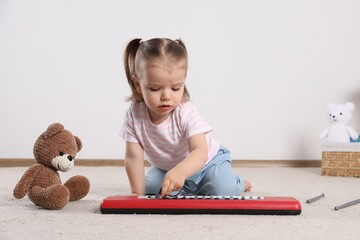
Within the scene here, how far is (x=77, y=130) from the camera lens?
1989 millimetres

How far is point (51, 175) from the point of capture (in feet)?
3.29

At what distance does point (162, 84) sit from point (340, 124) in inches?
41.9

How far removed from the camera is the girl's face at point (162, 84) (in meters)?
1.01

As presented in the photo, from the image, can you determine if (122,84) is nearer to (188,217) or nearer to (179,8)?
(179,8)

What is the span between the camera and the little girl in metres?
1.01

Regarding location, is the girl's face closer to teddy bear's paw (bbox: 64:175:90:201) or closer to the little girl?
the little girl

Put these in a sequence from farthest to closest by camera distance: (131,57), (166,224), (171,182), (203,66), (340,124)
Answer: (203,66) < (340,124) < (131,57) < (171,182) < (166,224)

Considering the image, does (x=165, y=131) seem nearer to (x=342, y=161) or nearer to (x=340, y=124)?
(x=342, y=161)

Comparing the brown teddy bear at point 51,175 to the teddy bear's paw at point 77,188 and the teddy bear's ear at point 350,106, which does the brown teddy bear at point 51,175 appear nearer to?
the teddy bear's paw at point 77,188

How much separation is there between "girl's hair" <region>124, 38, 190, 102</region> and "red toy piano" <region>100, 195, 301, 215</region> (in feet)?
0.92

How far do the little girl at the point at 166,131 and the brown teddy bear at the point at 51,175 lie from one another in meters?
0.15

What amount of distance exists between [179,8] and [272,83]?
18.0 inches

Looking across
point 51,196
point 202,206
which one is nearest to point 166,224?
point 202,206

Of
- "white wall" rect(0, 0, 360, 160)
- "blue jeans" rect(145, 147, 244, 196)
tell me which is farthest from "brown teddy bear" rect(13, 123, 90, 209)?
"white wall" rect(0, 0, 360, 160)
